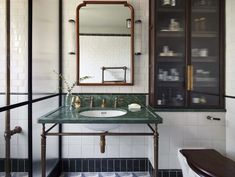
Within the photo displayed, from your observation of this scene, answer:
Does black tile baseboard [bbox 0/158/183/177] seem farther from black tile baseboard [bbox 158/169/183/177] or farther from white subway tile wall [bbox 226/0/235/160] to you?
white subway tile wall [bbox 226/0/235/160]

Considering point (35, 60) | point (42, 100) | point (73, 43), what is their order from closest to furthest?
1. point (35, 60)
2. point (42, 100)
3. point (73, 43)

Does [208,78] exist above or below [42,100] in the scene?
above

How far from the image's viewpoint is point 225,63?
2.24 m

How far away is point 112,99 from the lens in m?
2.44

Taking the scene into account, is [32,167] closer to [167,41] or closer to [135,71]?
[135,71]

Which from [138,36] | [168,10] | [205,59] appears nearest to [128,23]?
[138,36]

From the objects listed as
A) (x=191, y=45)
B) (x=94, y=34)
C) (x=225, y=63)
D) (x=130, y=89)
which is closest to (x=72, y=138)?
(x=130, y=89)

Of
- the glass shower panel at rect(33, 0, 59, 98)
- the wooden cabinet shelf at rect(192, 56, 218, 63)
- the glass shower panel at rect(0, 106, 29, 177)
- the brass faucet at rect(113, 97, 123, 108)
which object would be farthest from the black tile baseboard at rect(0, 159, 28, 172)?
the wooden cabinet shelf at rect(192, 56, 218, 63)

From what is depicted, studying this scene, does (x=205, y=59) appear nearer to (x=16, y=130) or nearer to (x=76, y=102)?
(x=76, y=102)

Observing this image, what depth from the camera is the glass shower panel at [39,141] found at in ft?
5.96

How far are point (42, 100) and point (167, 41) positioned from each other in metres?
1.48

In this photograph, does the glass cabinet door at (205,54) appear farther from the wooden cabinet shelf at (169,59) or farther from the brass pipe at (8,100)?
the brass pipe at (8,100)

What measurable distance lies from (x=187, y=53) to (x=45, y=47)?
1507mm

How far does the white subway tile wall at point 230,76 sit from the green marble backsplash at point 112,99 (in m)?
0.92
